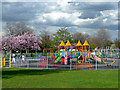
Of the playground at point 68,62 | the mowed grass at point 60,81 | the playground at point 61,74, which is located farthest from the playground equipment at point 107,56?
the mowed grass at point 60,81

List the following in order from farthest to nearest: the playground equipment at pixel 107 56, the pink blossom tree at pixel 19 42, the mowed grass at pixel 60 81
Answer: the pink blossom tree at pixel 19 42 < the playground equipment at pixel 107 56 < the mowed grass at pixel 60 81

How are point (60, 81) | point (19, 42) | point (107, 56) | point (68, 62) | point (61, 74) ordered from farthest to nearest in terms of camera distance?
point (19, 42) → point (107, 56) → point (68, 62) → point (61, 74) → point (60, 81)

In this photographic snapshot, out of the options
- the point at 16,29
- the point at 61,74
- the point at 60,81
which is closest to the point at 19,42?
the point at 16,29

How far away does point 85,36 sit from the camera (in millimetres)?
101250

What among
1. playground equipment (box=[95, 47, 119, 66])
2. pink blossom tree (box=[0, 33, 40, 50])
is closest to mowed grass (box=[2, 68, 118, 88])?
playground equipment (box=[95, 47, 119, 66])

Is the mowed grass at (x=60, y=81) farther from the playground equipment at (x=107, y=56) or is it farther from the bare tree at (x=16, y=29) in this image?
the bare tree at (x=16, y=29)

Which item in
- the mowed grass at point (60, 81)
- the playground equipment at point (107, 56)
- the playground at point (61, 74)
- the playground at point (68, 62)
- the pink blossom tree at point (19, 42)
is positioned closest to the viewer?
the mowed grass at point (60, 81)

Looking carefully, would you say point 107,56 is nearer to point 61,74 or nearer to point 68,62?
point 68,62

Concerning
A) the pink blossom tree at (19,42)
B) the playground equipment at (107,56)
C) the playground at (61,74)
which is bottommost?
the playground at (61,74)

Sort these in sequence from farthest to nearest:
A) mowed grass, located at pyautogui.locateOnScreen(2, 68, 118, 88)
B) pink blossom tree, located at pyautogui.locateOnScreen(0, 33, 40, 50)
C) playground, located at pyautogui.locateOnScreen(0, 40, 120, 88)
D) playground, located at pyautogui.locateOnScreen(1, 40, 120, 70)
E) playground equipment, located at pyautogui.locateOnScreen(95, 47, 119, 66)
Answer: pink blossom tree, located at pyautogui.locateOnScreen(0, 33, 40, 50) < playground equipment, located at pyautogui.locateOnScreen(95, 47, 119, 66) < playground, located at pyautogui.locateOnScreen(1, 40, 120, 70) < playground, located at pyautogui.locateOnScreen(0, 40, 120, 88) < mowed grass, located at pyautogui.locateOnScreen(2, 68, 118, 88)

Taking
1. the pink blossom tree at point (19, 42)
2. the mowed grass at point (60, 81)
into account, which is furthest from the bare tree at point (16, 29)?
the mowed grass at point (60, 81)

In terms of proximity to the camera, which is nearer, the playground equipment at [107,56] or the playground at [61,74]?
the playground at [61,74]

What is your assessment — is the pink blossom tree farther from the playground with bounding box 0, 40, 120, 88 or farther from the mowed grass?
the mowed grass

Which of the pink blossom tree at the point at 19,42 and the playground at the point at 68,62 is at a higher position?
the pink blossom tree at the point at 19,42
